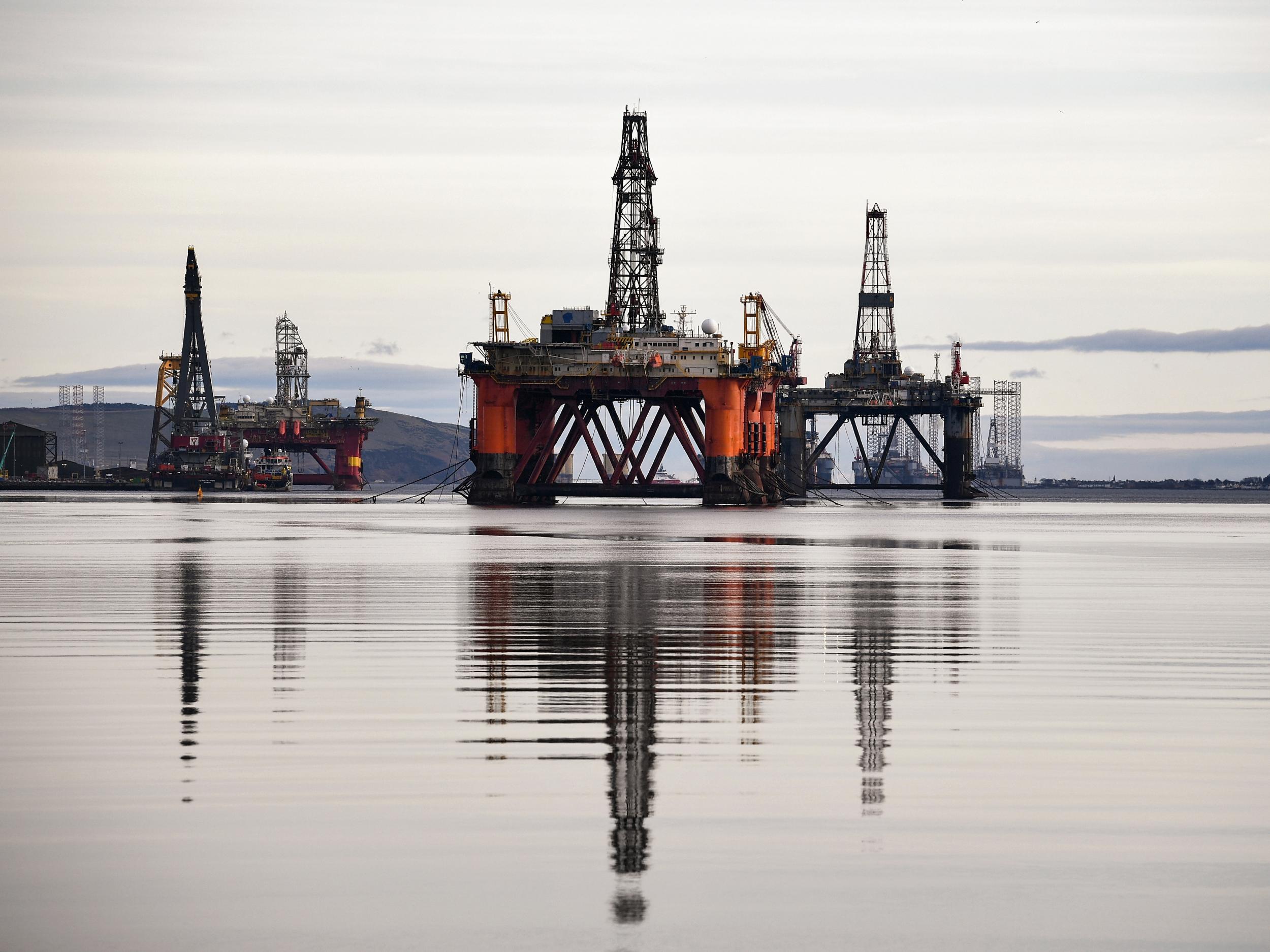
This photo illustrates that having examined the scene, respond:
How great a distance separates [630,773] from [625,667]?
20.7ft

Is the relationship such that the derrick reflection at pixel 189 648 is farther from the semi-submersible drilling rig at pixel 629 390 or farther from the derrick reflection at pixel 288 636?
the semi-submersible drilling rig at pixel 629 390

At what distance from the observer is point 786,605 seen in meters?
26.6

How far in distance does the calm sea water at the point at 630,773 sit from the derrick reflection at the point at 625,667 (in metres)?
0.07

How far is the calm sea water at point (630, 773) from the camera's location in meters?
7.34

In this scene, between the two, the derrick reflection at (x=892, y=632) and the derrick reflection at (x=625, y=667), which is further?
the derrick reflection at (x=892, y=632)

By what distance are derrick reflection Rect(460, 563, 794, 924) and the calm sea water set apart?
71mm

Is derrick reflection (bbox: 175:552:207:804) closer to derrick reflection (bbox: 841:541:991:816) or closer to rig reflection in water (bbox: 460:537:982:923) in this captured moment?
rig reflection in water (bbox: 460:537:982:923)

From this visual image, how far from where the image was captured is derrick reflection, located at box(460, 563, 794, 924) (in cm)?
1041

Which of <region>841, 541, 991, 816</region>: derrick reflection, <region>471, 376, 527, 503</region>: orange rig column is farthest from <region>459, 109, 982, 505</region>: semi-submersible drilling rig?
<region>841, 541, 991, 816</region>: derrick reflection

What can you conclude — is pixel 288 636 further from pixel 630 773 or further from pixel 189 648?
pixel 630 773

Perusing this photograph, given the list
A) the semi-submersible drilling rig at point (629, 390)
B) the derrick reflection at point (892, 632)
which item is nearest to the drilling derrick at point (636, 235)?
the semi-submersible drilling rig at point (629, 390)

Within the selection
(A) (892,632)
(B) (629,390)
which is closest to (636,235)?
(B) (629,390)

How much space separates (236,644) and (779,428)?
127 metres

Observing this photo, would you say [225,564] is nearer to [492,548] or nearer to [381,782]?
[492,548]
